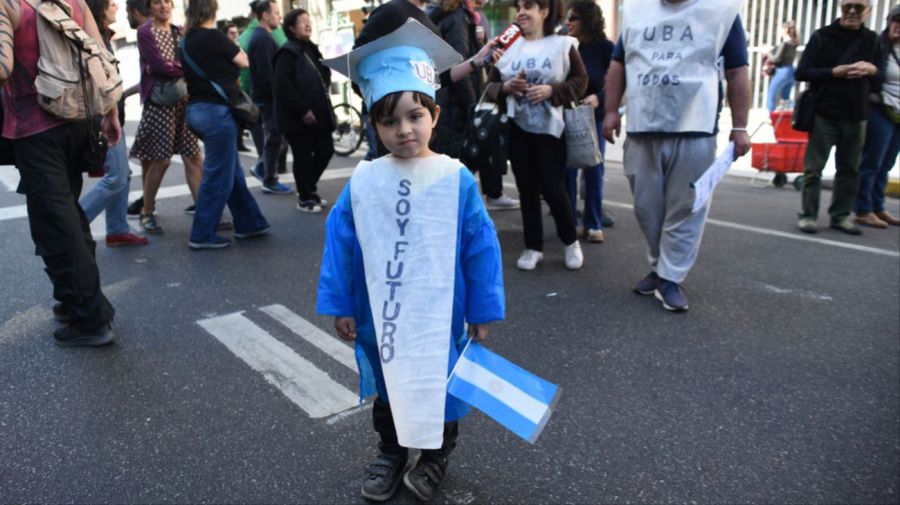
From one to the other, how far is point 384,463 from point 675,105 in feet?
8.33

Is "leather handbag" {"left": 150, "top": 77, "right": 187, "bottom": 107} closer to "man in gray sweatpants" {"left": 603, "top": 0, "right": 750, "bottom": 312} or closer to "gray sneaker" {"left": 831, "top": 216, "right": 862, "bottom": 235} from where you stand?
"man in gray sweatpants" {"left": 603, "top": 0, "right": 750, "bottom": 312}

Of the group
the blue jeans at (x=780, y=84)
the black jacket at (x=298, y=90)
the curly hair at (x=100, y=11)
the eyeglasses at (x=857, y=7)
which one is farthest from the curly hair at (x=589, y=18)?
the blue jeans at (x=780, y=84)

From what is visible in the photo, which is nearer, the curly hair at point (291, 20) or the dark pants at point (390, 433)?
the dark pants at point (390, 433)

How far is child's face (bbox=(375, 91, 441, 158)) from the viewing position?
2.02 m

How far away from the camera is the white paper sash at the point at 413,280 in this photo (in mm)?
2086

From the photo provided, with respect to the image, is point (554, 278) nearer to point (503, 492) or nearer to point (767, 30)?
point (503, 492)

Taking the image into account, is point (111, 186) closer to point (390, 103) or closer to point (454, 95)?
point (454, 95)

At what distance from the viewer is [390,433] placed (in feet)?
7.75

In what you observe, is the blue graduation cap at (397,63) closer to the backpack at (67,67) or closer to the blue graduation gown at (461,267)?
the blue graduation gown at (461,267)

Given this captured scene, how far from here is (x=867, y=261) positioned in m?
5.12

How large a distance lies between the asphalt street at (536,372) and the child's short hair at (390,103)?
1.20m

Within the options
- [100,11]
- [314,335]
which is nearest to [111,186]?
[100,11]

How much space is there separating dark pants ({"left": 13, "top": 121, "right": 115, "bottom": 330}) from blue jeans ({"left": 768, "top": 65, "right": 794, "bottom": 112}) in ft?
34.6

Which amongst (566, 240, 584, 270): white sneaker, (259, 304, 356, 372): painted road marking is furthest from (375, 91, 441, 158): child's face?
(566, 240, 584, 270): white sneaker
